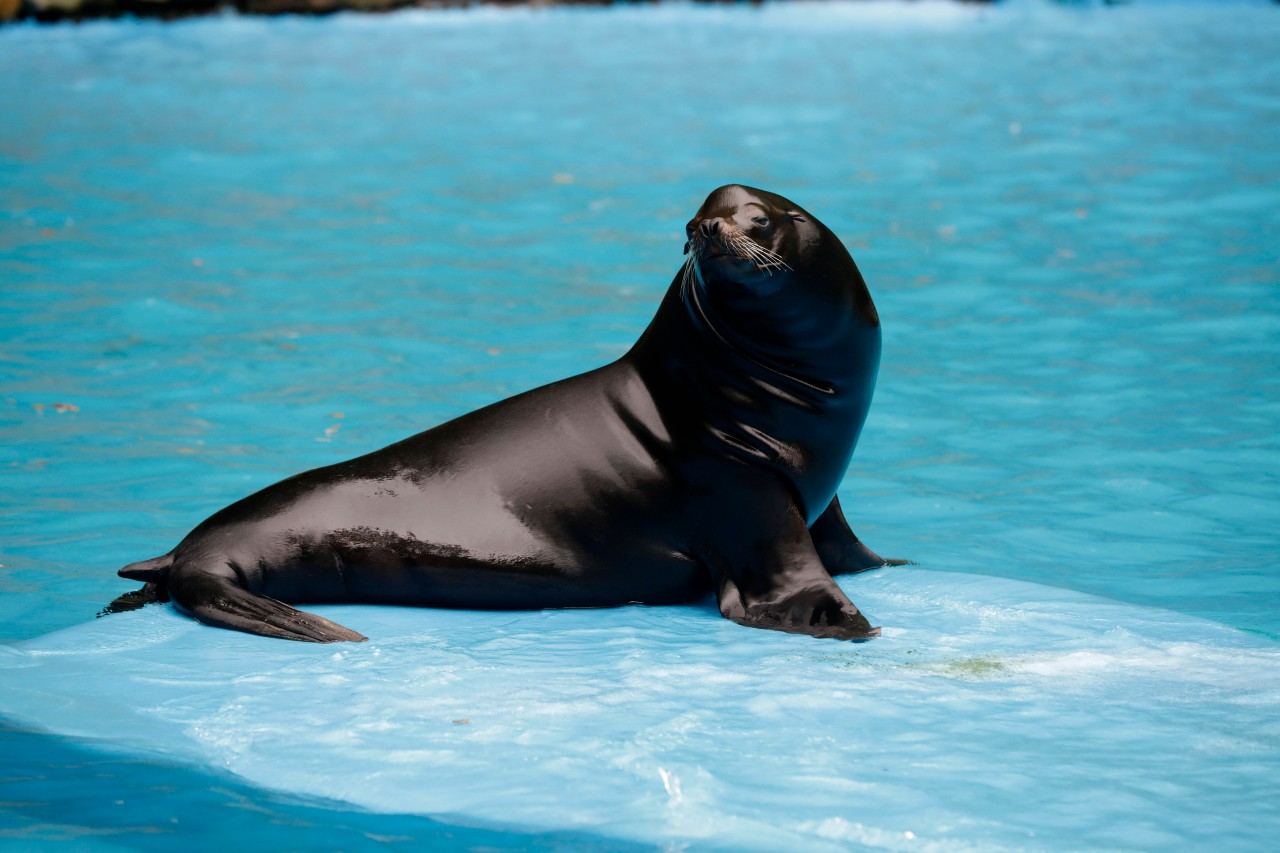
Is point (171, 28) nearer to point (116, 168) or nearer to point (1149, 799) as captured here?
point (116, 168)

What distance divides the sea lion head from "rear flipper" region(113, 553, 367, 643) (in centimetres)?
129

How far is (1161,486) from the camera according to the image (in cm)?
554

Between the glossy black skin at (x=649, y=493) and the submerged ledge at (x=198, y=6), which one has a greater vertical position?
the submerged ledge at (x=198, y=6)

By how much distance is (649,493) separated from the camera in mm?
3986

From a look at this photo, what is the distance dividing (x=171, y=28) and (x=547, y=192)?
1408 centimetres

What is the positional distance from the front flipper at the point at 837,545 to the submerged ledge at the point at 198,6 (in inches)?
855

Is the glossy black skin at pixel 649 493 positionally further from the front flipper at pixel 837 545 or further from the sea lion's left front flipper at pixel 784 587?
the front flipper at pixel 837 545

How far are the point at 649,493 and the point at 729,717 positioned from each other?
1.00 meters

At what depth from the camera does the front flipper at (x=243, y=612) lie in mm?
3697

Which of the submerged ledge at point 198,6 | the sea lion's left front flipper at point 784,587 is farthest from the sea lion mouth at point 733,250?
the submerged ledge at point 198,6

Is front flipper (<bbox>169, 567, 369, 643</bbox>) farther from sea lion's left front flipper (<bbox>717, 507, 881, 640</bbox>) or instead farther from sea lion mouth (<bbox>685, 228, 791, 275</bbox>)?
sea lion mouth (<bbox>685, 228, 791, 275</bbox>)

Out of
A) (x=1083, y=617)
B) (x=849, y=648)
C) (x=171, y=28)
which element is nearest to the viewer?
(x=849, y=648)

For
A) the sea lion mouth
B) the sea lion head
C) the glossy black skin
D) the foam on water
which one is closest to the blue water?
the foam on water

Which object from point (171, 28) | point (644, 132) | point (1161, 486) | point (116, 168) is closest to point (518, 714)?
point (1161, 486)
